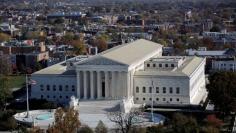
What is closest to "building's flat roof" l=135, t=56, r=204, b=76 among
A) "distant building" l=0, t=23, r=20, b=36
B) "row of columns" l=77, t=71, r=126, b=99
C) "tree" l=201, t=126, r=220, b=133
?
"row of columns" l=77, t=71, r=126, b=99

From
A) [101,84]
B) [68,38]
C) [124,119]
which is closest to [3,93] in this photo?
[101,84]

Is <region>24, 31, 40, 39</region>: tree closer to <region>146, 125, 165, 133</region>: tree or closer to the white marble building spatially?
the white marble building

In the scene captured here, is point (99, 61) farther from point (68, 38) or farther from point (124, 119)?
point (68, 38)

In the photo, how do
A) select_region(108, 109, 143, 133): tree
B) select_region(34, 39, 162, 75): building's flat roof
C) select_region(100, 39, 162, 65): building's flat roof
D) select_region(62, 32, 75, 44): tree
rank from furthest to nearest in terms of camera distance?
select_region(62, 32, 75, 44): tree < select_region(100, 39, 162, 65): building's flat roof < select_region(34, 39, 162, 75): building's flat roof < select_region(108, 109, 143, 133): tree

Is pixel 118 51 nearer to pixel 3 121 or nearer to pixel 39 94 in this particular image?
pixel 39 94

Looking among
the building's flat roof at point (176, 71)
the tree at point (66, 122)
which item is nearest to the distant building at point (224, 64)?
the building's flat roof at point (176, 71)
